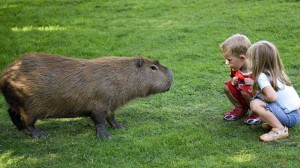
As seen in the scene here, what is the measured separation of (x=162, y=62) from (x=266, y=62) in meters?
3.51

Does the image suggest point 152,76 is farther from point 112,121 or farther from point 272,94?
point 272,94

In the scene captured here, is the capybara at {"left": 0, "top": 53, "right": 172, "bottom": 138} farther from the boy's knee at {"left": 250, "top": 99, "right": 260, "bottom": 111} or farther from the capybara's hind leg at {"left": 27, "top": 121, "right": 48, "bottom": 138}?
the boy's knee at {"left": 250, "top": 99, "right": 260, "bottom": 111}

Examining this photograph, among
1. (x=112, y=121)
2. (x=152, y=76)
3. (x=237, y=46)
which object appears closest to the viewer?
(x=237, y=46)

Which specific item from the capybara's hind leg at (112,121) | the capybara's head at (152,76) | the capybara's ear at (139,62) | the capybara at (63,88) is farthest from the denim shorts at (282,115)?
the capybara's hind leg at (112,121)

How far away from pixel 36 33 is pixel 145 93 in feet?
18.2

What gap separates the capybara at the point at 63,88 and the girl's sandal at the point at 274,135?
1653mm

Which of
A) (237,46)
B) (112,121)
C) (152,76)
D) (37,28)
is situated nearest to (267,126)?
(237,46)

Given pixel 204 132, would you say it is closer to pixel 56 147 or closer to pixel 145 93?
pixel 145 93

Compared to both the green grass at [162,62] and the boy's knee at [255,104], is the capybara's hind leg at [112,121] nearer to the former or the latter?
the green grass at [162,62]

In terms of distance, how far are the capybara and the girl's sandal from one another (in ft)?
5.42

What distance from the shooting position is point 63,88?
5.76 metres

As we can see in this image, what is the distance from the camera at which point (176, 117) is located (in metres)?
6.40

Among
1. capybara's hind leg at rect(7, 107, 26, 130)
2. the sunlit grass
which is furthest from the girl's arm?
the sunlit grass

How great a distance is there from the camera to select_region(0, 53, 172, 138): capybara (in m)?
5.71
